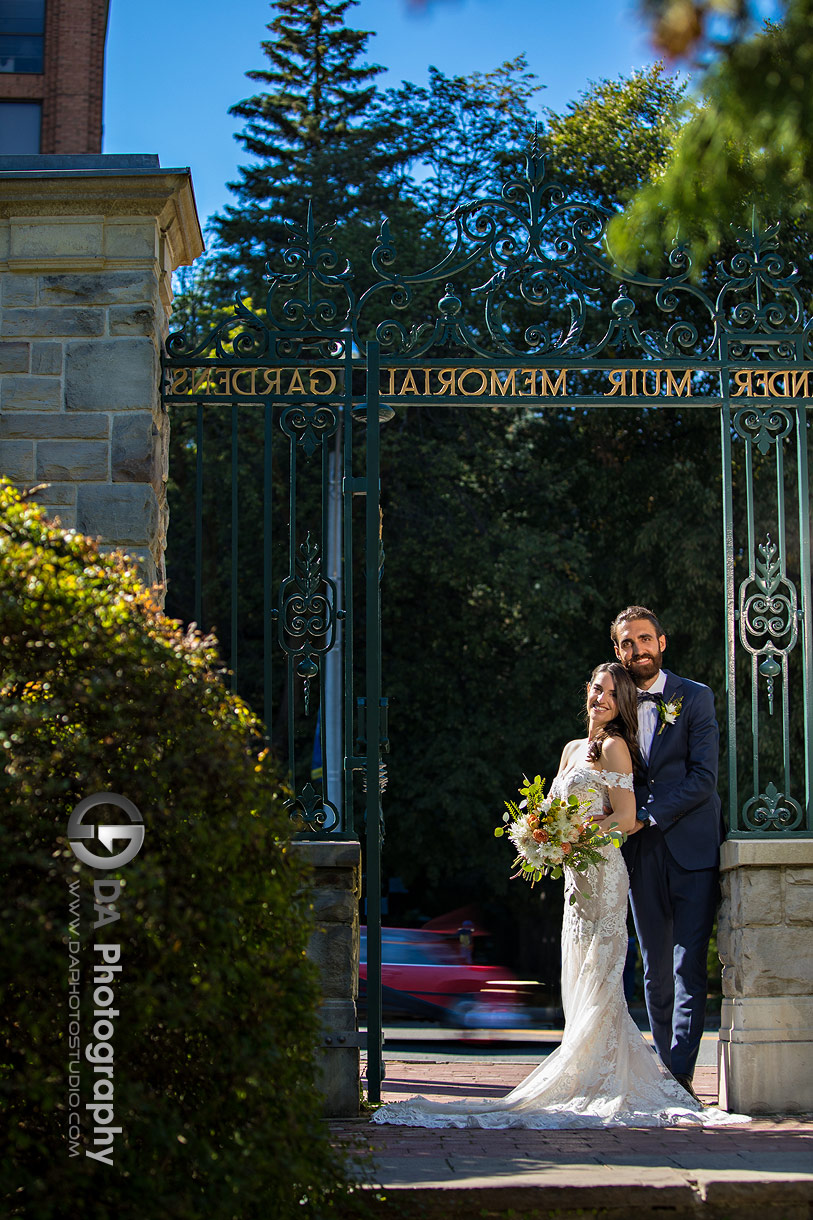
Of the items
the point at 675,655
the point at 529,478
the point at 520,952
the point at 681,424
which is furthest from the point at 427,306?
the point at 520,952

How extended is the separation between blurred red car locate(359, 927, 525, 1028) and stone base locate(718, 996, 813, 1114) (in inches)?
278

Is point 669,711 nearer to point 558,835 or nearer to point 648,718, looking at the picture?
A: point 648,718

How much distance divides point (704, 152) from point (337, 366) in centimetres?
310

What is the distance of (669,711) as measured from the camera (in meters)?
6.60

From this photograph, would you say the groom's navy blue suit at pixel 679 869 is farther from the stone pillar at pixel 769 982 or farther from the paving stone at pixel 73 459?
the paving stone at pixel 73 459

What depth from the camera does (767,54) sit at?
11.8 ft

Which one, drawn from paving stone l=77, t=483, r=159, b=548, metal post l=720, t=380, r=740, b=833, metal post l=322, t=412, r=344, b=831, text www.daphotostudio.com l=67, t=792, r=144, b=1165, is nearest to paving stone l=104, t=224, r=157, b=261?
paving stone l=77, t=483, r=159, b=548

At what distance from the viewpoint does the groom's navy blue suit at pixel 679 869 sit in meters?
6.30

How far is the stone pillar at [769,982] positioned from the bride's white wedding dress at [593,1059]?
0.22m

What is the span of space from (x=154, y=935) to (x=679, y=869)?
3.41 meters

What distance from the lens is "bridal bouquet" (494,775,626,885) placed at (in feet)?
20.7

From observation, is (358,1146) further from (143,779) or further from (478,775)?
(478,775)

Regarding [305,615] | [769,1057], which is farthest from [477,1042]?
[305,615]

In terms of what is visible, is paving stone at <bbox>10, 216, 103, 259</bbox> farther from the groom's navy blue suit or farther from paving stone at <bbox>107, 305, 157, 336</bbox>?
the groom's navy blue suit
